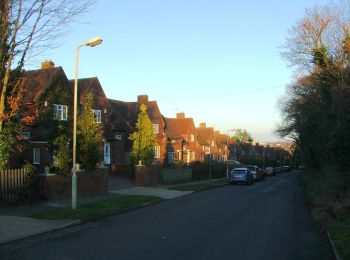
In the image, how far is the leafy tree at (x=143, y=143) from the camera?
3397 centimetres

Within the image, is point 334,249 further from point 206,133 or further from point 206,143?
point 206,133

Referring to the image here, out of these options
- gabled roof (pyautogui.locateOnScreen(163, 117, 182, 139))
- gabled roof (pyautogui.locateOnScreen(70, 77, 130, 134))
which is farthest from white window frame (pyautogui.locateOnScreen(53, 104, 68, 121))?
gabled roof (pyautogui.locateOnScreen(163, 117, 182, 139))

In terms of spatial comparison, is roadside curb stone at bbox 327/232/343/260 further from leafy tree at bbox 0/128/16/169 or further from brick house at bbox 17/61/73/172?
brick house at bbox 17/61/73/172

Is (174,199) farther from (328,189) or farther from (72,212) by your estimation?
(72,212)

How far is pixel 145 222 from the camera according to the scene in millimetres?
15422

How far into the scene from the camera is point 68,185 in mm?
22375

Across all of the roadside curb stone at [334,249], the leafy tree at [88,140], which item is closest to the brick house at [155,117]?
the leafy tree at [88,140]

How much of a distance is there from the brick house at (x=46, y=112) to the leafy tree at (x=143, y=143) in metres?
5.08

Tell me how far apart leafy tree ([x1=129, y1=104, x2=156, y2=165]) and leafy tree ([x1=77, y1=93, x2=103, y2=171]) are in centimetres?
858

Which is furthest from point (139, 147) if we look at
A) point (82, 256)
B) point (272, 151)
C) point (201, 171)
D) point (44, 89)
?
point (272, 151)

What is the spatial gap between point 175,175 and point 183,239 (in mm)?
28359

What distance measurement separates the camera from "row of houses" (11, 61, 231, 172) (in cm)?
3023

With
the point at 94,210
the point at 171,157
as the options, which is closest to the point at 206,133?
the point at 171,157

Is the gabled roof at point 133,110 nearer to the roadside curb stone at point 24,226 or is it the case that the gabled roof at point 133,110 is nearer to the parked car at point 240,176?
the parked car at point 240,176
